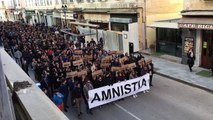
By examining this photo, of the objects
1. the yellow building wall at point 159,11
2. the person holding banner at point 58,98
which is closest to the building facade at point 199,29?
the yellow building wall at point 159,11

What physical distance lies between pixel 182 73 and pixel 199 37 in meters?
2.68

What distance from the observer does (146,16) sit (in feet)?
73.6

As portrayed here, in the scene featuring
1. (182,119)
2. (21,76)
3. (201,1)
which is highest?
(201,1)

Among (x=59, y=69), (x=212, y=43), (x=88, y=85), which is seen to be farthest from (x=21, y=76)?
(x=212, y=43)

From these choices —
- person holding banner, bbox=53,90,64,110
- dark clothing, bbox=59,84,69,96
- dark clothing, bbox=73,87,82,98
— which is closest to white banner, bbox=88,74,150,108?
dark clothing, bbox=73,87,82,98

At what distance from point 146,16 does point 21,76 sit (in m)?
19.4

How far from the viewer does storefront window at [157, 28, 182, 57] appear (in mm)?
19606

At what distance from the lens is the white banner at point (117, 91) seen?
37.0 ft

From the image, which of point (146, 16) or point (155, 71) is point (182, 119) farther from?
point (146, 16)

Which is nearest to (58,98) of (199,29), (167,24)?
(199,29)

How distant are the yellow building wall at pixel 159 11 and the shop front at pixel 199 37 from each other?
17.8 feet

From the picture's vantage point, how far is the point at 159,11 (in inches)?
918

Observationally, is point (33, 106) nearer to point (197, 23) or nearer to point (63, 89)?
point (63, 89)

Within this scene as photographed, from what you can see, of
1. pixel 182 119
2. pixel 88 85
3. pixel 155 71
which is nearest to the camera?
pixel 182 119
